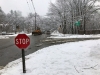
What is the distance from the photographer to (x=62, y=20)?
64.5 m

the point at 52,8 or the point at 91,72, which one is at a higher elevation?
the point at 52,8

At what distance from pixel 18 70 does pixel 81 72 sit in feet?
7.62

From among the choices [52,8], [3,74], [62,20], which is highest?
[52,8]

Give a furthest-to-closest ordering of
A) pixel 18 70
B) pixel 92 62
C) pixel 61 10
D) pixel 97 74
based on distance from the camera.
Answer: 1. pixel 61 10
2. pixel 92 62
3. pixel 18 70
4. pixel 97 74

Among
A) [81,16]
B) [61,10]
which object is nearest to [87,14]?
[81,16]

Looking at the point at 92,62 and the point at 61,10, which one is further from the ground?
the point at 61,10

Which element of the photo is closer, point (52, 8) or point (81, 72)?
point (81, 72)

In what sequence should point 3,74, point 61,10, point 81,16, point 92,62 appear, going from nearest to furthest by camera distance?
point 3,74 < point 92,62 < point 81,16 < point 61,10

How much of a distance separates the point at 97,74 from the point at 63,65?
1571 millimetres


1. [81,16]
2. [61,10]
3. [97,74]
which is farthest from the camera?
[61,10]

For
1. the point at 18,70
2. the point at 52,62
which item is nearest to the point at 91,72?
the point at 52,62

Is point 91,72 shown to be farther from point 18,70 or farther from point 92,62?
point 18,70

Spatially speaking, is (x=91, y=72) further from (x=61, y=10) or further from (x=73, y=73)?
(x=61, y=10)

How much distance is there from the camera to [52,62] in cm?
807
